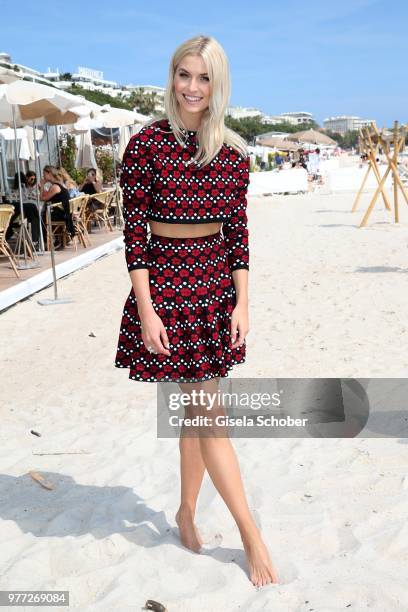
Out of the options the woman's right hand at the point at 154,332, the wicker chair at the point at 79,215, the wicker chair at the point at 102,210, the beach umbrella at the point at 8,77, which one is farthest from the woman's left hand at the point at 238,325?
the wicker chair at the point at 102,210

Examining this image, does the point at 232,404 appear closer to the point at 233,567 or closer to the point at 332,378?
the point at 332,378

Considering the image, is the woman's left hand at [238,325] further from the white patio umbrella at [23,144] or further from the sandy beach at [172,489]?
the white patio umbrella at [23,144]

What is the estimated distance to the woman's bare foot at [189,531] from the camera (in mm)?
2463

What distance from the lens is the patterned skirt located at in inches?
83.7

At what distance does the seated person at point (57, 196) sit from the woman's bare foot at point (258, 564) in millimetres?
8117

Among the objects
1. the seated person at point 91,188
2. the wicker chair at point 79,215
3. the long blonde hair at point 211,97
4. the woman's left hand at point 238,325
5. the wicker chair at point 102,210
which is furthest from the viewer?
the seated person at point 91,188

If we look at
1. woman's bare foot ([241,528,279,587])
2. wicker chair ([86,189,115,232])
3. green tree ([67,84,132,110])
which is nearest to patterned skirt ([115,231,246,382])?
woman's bare foot ([241,528,279,587])

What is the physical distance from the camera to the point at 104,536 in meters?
2.59

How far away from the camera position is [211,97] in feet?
6.86

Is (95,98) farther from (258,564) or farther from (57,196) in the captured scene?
(258,564)

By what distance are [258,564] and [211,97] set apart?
1.43 m

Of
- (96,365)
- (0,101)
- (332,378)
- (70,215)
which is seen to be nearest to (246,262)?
(332,378)

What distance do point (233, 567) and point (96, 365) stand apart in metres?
2.76

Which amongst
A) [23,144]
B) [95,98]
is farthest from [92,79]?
[23,144]
